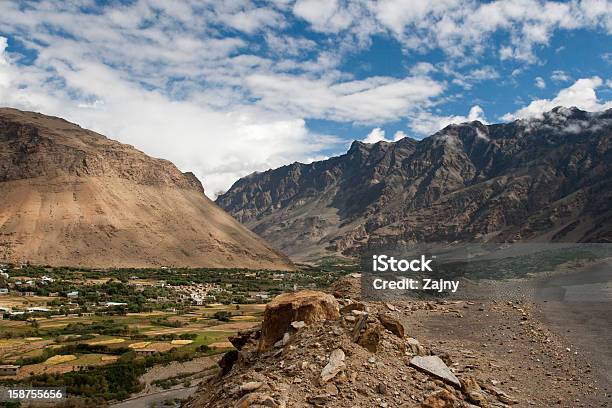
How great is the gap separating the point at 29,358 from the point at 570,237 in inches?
5802

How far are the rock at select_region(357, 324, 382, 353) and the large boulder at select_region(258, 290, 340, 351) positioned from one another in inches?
58.7

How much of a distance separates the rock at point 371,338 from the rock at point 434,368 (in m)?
0.87

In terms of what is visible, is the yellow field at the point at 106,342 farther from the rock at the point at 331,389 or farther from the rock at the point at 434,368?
the rock at the point at 331,389

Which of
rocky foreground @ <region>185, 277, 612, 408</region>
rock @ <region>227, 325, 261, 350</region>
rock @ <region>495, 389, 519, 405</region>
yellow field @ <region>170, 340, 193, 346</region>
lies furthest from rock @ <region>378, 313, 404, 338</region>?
yellow field @ <region>170, 340, 193, 346</region>

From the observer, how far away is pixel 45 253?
119 meters

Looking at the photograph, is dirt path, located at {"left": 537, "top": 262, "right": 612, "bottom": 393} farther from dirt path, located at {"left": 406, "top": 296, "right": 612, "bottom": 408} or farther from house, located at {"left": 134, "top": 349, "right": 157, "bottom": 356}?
house, located at {"left": 134, "top": 349, "right": 157, "bottom": 356}

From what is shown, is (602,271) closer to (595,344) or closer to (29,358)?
(595,344)

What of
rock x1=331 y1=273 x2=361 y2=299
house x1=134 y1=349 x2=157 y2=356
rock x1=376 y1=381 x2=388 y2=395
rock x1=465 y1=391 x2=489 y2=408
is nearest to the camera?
rock x1=376 y1=381 x2=388 y2=395

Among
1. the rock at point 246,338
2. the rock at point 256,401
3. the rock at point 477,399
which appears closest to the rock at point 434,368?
the rock at point 477,399

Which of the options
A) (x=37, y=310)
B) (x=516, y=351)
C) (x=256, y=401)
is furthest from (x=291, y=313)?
(x=37, y=310)

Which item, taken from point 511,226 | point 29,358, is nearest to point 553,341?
point 29,358

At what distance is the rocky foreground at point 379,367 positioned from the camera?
9477 mm

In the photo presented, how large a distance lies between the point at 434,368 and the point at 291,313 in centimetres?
378

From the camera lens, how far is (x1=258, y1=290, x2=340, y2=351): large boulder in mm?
12727
